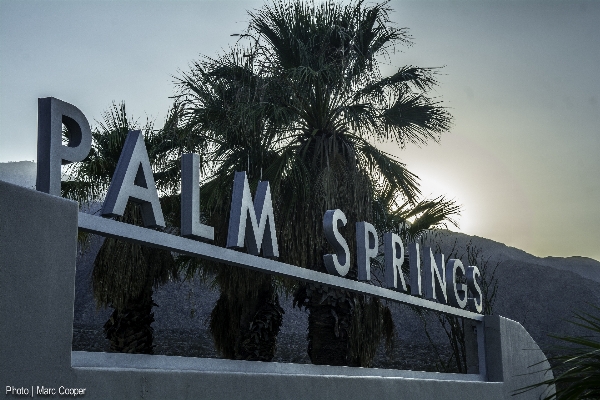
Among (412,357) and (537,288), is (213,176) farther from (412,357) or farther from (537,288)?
(537,288)

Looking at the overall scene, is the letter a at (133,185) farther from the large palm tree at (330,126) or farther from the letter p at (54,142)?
the large palm tree at (330,126)

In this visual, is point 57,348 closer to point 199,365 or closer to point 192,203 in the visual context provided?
point 199,365

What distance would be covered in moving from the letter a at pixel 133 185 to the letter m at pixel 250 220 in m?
1.04

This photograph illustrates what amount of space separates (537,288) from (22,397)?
3223 inches

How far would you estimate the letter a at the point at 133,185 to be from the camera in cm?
575

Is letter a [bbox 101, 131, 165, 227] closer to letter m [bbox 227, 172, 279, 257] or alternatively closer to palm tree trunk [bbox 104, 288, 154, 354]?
letter m [bbox 227, 172, 279, 257]

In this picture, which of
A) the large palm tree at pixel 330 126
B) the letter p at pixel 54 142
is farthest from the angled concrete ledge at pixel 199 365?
the large palm tree at pixel 330 126

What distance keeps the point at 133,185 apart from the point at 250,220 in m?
1.69

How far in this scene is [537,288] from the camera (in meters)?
81.7

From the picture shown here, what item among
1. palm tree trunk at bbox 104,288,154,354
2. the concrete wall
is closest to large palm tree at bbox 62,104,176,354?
palm tree trunk at bbox 104,288,154,354

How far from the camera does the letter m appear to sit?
7.21 m

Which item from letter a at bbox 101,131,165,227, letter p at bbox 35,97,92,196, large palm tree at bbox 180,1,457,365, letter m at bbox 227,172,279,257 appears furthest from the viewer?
large palm tree at bbox 180,1,457,365

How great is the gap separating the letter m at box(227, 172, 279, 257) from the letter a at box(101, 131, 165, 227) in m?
1.04

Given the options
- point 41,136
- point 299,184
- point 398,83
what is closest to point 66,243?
point 41,136
